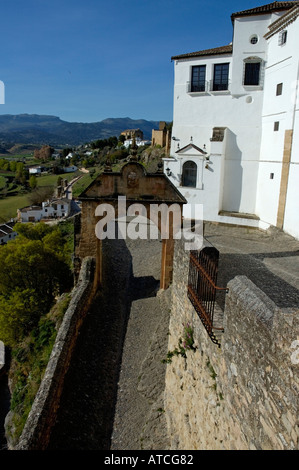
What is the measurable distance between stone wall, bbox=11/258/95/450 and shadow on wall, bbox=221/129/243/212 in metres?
10.2

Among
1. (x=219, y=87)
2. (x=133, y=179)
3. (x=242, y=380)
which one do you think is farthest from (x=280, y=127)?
(x=242, y=380)

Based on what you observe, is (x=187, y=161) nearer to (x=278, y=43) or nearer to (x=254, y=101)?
(x=254, y=101)

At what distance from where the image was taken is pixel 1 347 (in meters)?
21.2

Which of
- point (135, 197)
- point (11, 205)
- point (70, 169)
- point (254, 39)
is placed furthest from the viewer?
point (70, 169)

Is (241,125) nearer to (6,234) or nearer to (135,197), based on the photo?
(135,197)

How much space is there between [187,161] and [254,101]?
4715 millimetres

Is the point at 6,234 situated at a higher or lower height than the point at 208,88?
lower

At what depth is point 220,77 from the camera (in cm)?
1912

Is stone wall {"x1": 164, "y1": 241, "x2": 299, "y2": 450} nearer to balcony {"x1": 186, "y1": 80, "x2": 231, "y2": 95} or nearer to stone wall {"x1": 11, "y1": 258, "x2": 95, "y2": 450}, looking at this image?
stone wall {"x1": 11, "y1": 258, "x2": 95, "y2": 450}

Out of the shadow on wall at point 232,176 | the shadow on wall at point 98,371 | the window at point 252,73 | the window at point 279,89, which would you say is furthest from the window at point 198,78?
the shadow on wall at point 98,371

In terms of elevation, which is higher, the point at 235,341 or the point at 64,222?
the point at 235,341

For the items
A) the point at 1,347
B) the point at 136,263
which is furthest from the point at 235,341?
the point at 1,347

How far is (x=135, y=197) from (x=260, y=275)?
5.21m

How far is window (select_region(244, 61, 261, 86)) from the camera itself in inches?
714
